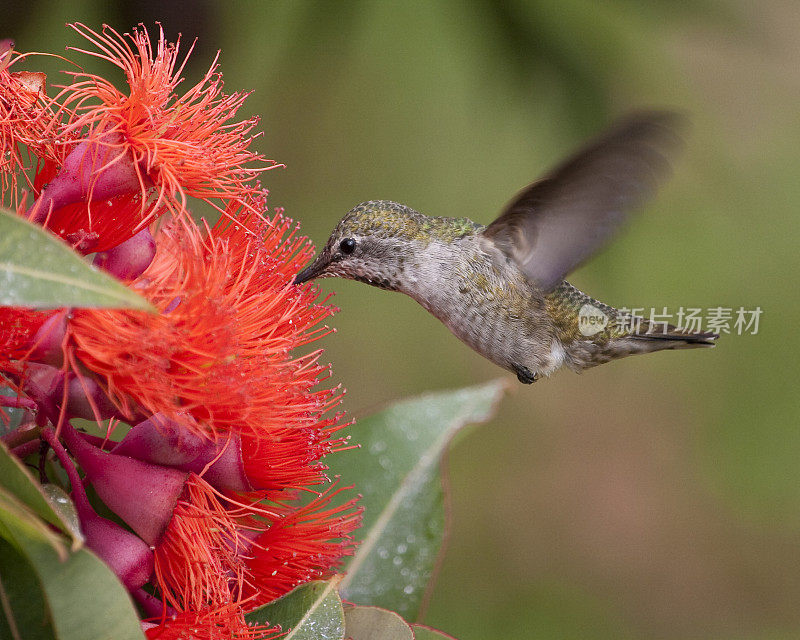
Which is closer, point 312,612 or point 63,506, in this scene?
point 63,506

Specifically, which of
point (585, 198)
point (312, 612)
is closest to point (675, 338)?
point (585, 198)

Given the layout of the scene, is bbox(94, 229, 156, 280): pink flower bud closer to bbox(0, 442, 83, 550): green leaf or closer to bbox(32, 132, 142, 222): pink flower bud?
bbox(32, 132, 142, 222): pink flower bud

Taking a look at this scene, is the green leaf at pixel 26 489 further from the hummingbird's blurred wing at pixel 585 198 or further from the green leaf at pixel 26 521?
the hummingbird's blurred wing at pixel 585 198

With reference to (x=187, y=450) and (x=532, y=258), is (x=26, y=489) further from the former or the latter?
(x=532, y=258)

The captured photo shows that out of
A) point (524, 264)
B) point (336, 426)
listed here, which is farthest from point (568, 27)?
point (336, 426)

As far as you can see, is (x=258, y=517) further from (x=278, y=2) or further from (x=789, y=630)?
(x=789, y=630)
